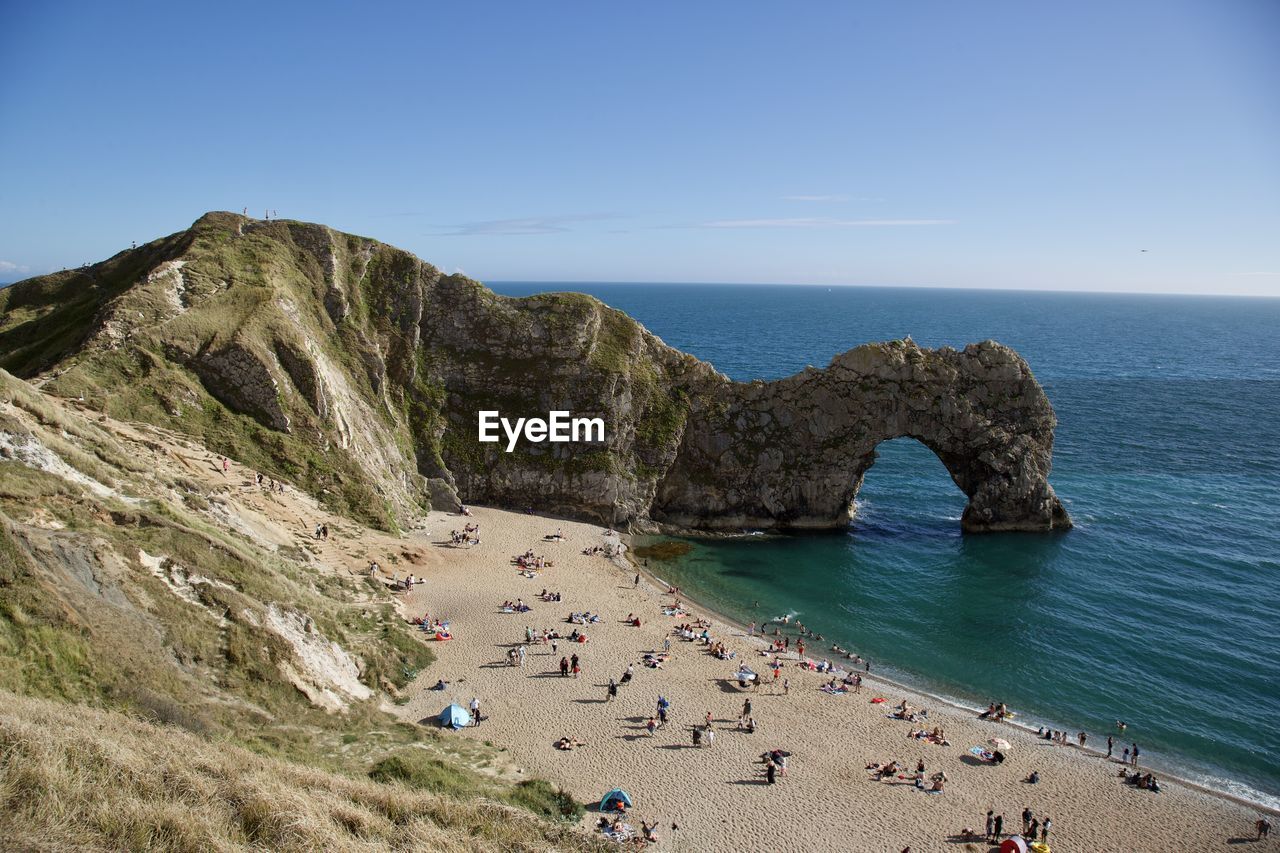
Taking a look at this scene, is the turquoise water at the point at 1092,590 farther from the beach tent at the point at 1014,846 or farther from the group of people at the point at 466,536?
the group of people at the point at 466,536

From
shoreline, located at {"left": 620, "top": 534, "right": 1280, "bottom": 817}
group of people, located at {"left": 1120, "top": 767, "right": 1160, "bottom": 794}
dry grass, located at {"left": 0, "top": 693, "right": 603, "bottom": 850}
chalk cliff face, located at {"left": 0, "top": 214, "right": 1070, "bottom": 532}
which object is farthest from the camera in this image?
chalk cliff face, located at {"left": 0, "top": 214, "right": 1070, "bottom": 532}

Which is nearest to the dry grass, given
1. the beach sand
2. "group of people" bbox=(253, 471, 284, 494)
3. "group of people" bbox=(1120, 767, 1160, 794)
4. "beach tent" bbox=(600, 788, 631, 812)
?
"beach tent" bbox=(600, 788, 631, 812)

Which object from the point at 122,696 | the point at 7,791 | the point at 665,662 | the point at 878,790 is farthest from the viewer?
the point at 665,662

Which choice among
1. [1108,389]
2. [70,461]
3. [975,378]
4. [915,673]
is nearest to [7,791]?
[70,461]

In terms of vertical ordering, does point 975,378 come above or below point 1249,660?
above

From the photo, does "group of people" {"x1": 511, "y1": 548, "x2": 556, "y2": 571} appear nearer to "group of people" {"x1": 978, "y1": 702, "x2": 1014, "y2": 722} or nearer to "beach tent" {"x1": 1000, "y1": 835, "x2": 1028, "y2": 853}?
"group of people" {"x1": 978, "y1": 702, "x2": 1014, "y2": 722}

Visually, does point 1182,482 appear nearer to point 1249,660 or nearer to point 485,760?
point 1249,660
